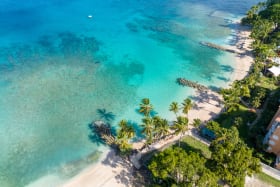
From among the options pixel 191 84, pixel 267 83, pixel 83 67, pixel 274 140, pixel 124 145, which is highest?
pixel 274 140

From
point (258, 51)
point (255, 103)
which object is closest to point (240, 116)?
point (255, 103)

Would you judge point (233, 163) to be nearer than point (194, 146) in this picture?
Yes

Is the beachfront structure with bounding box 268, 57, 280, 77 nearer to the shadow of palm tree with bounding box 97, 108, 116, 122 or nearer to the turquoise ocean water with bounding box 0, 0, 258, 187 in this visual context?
the turquoise ocean water with bounding box 0, 0, 258, 187

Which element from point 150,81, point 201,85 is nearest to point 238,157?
point 201,85

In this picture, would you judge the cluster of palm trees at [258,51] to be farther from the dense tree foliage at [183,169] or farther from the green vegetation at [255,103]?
the dense tree foliage at [183,169]

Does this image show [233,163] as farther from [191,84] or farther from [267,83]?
[267,83]

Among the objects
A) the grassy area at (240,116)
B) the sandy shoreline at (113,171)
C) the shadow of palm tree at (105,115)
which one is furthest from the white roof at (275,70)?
the shadow of palm tree at (105,115)
